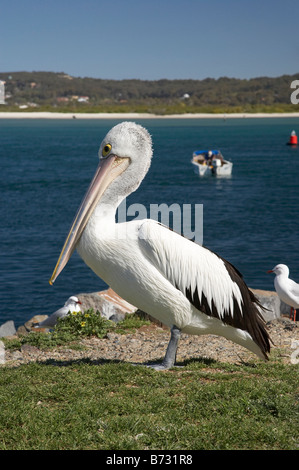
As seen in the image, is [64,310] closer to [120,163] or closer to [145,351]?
[145,351]

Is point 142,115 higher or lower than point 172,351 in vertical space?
higher

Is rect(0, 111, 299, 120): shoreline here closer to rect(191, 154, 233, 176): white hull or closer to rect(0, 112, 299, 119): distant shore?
rect(0, 112, 299, 119): distant shore

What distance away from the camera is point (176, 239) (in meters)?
4.66

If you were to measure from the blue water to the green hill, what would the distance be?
8423cm

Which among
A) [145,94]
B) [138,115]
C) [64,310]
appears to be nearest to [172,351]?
[64,310]

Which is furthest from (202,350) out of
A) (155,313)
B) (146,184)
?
(146,184)

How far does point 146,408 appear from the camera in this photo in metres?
3.77

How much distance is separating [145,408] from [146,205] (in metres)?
21.0

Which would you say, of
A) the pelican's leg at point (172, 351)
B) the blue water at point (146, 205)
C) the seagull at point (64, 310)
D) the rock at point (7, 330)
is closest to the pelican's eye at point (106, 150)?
the pelican's leg at point (172, 351)

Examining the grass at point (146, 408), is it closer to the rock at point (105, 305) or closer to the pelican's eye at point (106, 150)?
the pelican's eye at point (106, 150)

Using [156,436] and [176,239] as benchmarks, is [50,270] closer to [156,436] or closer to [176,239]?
[176,239]

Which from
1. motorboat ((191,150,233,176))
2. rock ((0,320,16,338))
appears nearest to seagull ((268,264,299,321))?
rock ((0,320,16,338))

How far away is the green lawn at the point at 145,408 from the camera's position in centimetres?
327

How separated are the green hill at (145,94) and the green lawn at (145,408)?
120686 millimetres
